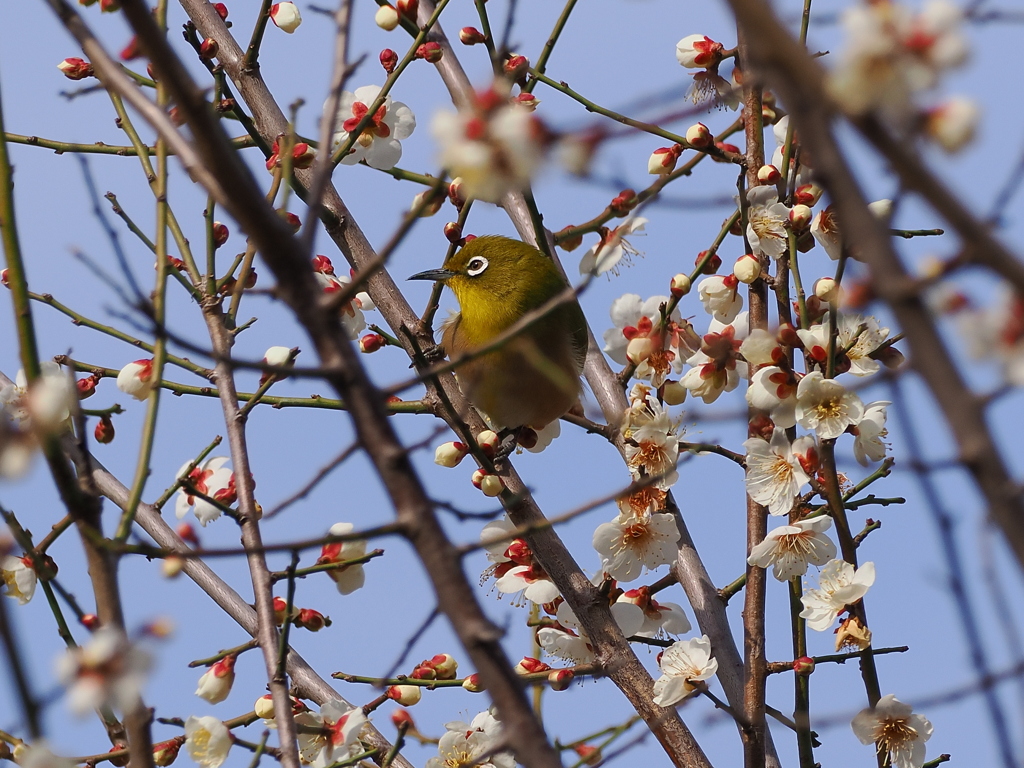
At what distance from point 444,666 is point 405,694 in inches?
6.9

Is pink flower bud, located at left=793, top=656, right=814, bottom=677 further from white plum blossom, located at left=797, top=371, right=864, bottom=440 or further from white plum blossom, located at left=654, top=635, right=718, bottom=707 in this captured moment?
white plum blossom, located at left=797, top=371, right=864, bottom=440

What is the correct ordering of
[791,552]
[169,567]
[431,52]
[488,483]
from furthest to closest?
1. [431,52]
2. [488,483]
3. [791,552]
4. [169,567]

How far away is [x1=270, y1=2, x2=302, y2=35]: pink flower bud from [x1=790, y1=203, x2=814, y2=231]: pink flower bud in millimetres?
2285

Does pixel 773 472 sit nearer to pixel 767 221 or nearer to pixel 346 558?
pixel 767 221

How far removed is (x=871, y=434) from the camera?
361 centimetres

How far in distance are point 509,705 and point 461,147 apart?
79 cm

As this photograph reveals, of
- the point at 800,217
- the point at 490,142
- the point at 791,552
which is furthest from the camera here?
the point at 800,217

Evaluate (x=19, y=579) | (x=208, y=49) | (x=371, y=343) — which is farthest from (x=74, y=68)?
(x=19, y=579)

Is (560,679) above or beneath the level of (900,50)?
above

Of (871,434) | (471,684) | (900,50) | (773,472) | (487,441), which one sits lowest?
(900,50)

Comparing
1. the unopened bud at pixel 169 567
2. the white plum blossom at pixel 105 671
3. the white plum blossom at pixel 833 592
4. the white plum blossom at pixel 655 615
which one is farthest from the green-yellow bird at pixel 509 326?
the white plum blossom at pixel 105 671

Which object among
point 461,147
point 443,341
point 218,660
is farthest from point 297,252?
point 443,341

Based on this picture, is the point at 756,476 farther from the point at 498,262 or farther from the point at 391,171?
the point at 498,262

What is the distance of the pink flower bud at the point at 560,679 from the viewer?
11.1 feet
